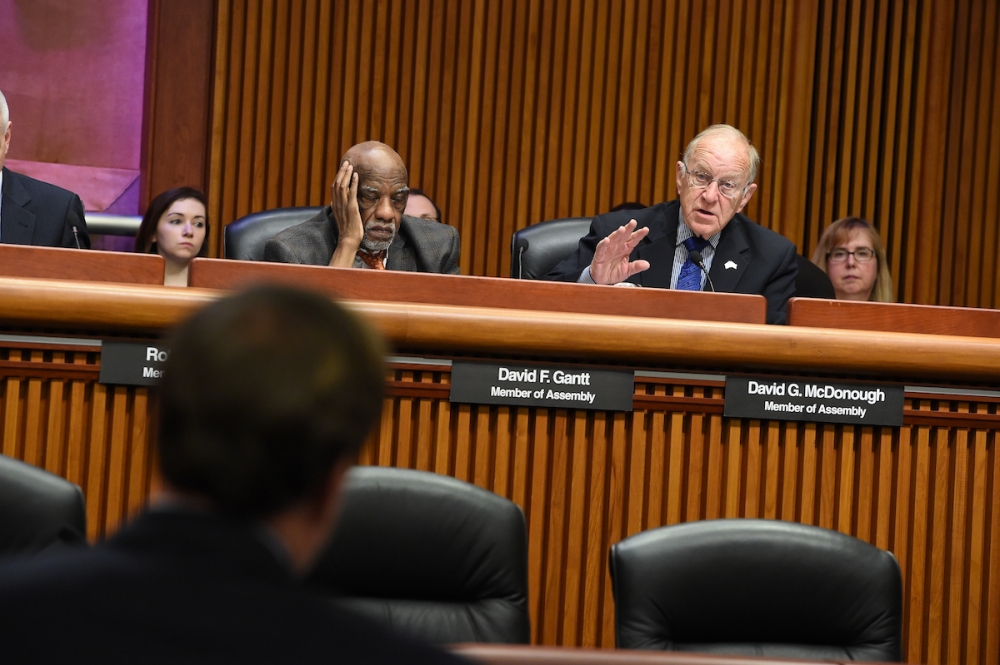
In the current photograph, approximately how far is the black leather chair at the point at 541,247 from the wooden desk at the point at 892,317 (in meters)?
1.25

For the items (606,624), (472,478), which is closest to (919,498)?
(606,624)

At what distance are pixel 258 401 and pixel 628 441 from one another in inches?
67.8

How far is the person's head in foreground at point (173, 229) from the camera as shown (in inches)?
165

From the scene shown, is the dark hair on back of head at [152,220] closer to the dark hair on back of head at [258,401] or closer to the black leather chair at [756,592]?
the black leather chair at [756,592]

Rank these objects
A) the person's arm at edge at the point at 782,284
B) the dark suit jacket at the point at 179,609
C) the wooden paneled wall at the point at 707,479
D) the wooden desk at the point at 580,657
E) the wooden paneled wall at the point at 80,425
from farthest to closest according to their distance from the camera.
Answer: the person's arm at edge at the point at 782,284 → the wooden paneled wall at the point at 707,479 → the wooden paneled wall at the point at 80,425 → the wooden desk at the point at 580,657 → the dark suit jacket at the point at 179,609

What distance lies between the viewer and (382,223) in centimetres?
347

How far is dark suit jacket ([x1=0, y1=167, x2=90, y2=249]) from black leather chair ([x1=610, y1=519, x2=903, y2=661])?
8.46ft

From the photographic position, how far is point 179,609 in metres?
0.68

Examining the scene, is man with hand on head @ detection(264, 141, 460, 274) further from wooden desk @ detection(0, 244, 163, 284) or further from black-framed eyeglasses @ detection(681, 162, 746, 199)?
wooden desk @ detection(0, 244, 163, 284)

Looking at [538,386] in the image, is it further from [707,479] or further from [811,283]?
[811,283]

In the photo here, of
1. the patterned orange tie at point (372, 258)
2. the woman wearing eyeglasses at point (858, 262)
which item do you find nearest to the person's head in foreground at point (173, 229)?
the patterned orange tie at point (372, 258)

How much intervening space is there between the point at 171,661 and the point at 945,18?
5693 millimetres

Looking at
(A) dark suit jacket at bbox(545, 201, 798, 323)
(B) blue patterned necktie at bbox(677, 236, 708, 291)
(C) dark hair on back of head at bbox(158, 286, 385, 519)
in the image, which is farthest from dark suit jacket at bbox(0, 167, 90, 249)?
(C) dark hair on back of head at bbox(158, 286, 385, 519)

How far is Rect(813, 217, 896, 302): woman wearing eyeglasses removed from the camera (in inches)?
169
